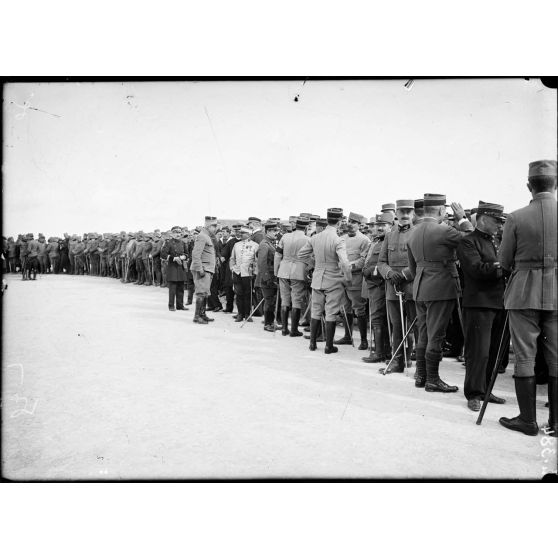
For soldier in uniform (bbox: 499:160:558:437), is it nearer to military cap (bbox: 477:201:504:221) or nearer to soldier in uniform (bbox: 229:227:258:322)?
military cap (bbox: 477:201:504:221)

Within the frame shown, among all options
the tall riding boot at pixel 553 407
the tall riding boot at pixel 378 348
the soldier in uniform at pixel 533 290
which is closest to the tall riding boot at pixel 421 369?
the tall riding boot at pixel 378 348

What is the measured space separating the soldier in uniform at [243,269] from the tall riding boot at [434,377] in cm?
589

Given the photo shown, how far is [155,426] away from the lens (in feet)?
14.5

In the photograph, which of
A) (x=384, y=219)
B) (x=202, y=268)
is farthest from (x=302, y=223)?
(x=202, y=268)

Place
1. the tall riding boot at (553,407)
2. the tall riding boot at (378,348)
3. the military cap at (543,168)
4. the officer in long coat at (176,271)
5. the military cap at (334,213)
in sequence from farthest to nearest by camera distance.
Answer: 1. the officer in long coat at (176,271)
2. the military cap at (334,213)
3. the tall riding boot at (378,348)
4. the tall riding boot at (553,407)
5. the military cap at (543,168)

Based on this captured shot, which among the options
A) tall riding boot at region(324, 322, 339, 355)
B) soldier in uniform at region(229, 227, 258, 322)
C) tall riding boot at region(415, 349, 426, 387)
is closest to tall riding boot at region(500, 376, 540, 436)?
tall riding boot at region(415, 349, 426, 387)

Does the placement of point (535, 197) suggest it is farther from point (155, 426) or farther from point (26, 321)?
point (26, 321)

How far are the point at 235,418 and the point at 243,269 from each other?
6.51 meters

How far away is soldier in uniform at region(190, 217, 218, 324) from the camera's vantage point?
34.3 feet

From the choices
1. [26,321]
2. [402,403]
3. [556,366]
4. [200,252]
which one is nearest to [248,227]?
[200,252]

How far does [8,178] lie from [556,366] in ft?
16.0

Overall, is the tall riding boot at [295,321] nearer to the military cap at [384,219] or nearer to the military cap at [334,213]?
the military cap at [334,213]

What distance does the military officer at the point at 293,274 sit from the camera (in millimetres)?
8977

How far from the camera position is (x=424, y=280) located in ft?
18.5
